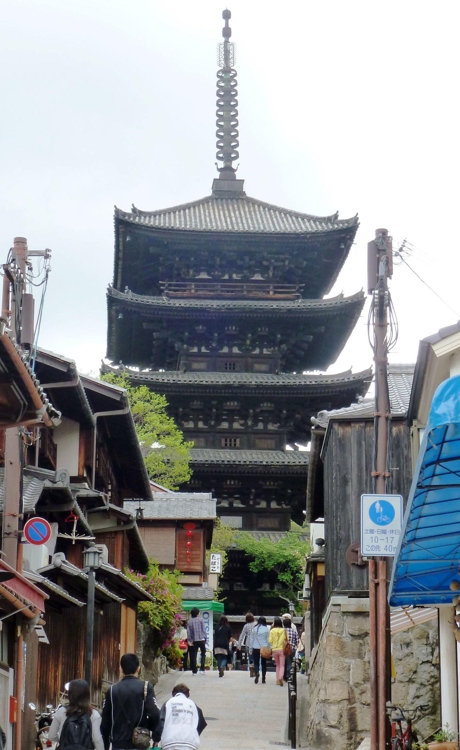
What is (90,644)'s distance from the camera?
16.9 metres

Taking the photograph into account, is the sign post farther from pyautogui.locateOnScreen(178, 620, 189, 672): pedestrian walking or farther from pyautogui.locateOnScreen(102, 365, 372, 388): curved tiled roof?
pyautogui.locateOnScreen(102, 365, 372, 388): curved tiled roof

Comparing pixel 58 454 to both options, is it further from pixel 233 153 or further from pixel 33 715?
pixel 233 153

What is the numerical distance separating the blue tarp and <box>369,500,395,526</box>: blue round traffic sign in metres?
1.03

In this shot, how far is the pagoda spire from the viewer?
52000mm

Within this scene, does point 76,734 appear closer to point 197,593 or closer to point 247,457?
point 197,593

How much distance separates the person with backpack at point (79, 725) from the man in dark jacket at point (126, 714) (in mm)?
180

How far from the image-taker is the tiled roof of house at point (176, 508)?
1428 inches

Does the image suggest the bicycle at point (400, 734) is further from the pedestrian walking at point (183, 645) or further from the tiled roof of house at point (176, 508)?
the tiled roof of house at point (176, 508)

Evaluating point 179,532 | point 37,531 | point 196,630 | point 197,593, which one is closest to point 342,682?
point 37,531

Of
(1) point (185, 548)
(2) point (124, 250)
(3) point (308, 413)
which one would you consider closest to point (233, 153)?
(2) point (124, 250)

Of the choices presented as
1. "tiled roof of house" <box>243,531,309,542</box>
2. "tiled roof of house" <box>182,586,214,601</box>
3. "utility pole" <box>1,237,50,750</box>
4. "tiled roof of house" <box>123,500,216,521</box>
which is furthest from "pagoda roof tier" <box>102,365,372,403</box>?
"utility pole" <box>1,237,50,750</box>

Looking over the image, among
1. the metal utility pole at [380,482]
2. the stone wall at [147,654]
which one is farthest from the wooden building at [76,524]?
the metal utility pole at [380,482]

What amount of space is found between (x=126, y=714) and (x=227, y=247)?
118ft

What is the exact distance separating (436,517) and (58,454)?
13100 mm
